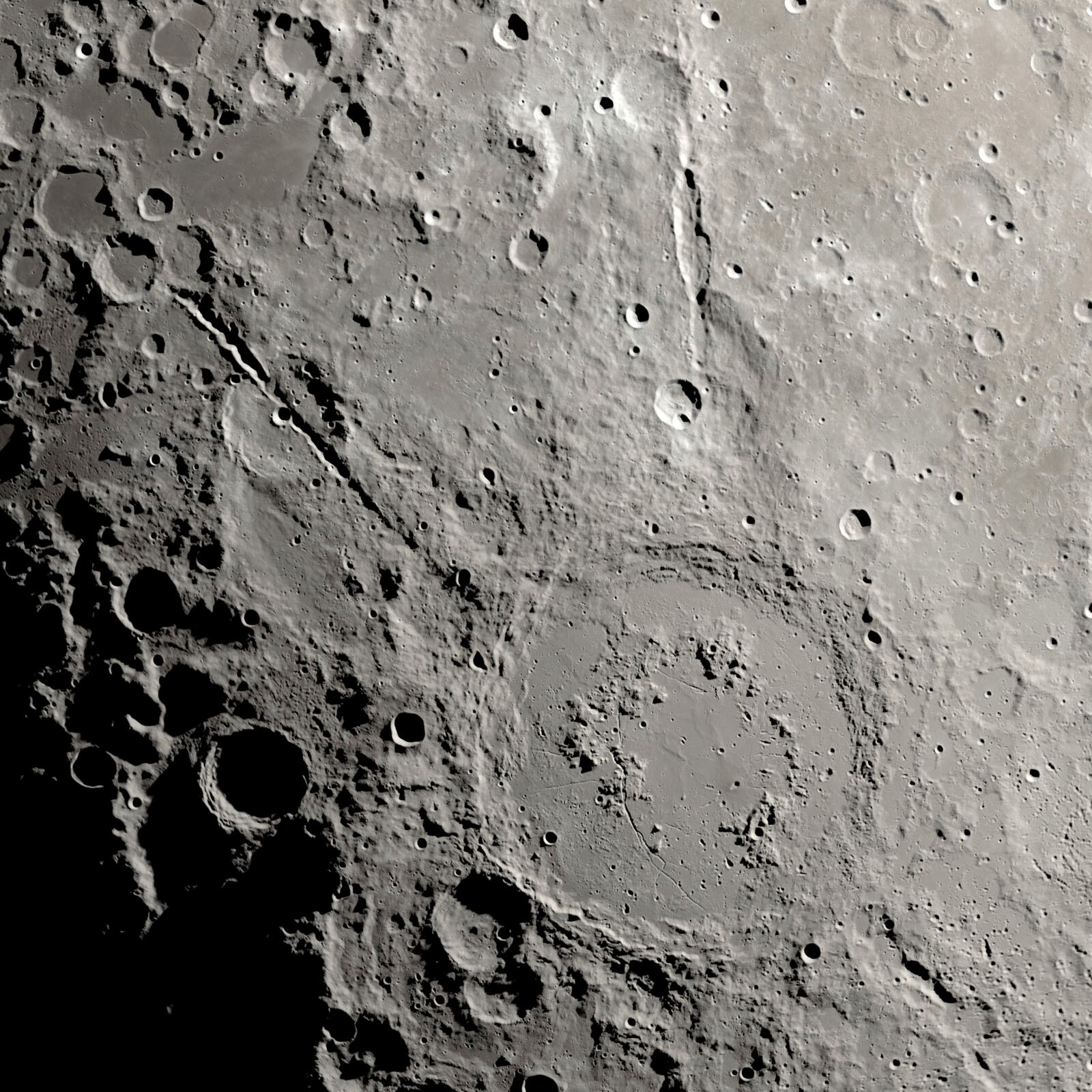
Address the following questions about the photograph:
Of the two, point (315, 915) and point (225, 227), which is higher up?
point (225, 227)

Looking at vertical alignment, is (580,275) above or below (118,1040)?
above

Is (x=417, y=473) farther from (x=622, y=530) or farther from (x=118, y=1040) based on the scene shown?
(x=118, y=1040)

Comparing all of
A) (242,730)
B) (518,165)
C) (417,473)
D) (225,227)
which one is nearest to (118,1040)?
(242,730)

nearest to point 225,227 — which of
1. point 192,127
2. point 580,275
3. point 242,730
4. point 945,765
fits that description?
point 192,127

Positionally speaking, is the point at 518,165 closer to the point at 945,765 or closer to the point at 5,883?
the point at 945,765

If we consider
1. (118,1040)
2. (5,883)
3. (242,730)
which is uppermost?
(242,730)

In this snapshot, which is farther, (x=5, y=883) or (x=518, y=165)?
(x=518, y=165)
